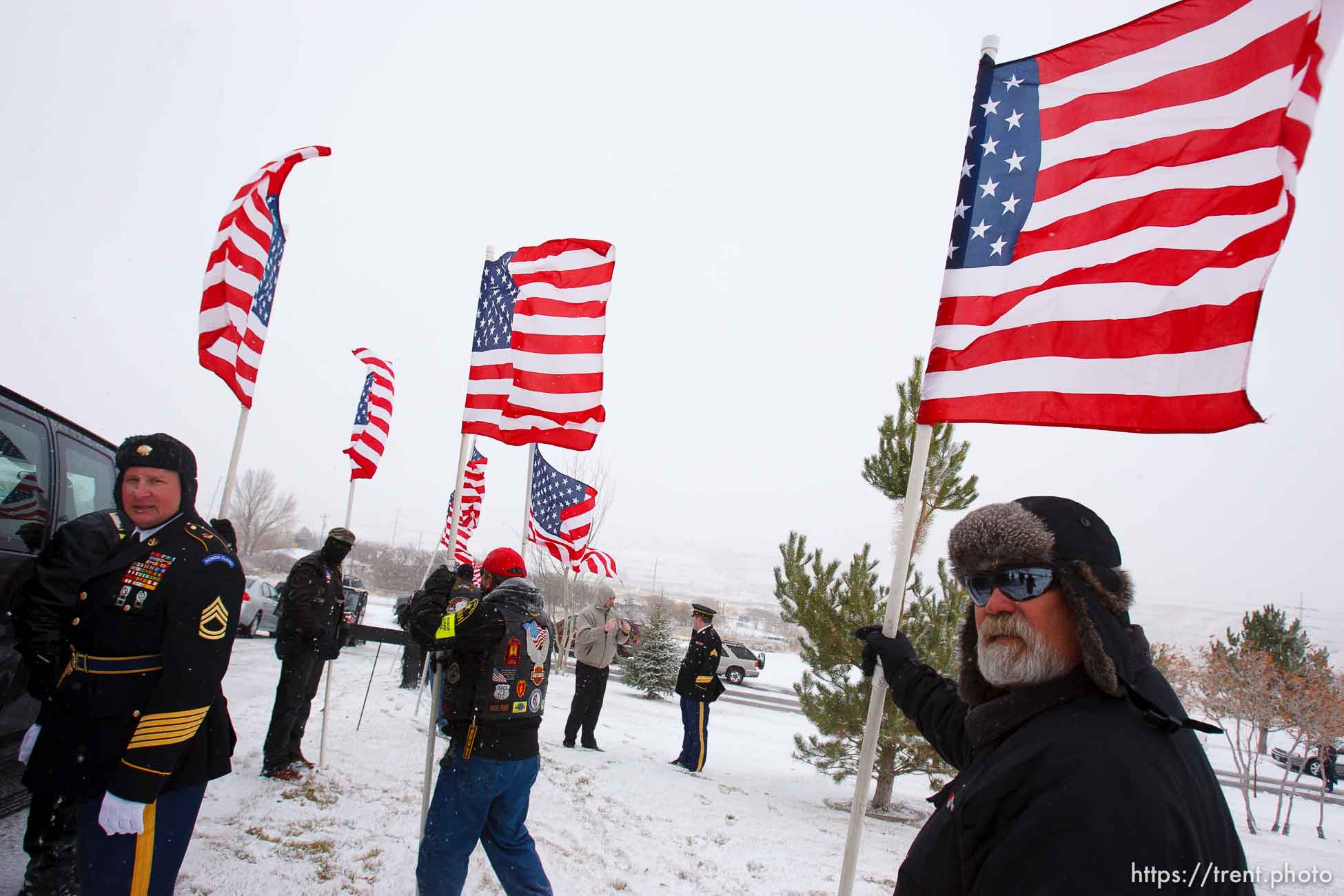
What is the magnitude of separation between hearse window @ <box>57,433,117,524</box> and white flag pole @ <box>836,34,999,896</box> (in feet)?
12.0

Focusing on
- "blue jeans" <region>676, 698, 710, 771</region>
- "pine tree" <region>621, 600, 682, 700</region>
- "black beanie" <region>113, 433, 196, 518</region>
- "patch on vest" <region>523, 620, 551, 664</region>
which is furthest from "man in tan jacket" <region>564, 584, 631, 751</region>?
"pine tree" <region>621, 600, 682, 700</region>

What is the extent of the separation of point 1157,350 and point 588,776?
21.1 feet

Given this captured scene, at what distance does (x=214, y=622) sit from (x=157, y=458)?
0.66m

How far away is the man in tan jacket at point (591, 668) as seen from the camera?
8984mm

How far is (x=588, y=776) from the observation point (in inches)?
283

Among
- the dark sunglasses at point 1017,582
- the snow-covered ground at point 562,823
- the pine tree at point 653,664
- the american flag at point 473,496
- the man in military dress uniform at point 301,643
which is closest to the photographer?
the dark sunglasses at point 1017,582

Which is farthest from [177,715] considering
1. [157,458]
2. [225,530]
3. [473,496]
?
[473,496]

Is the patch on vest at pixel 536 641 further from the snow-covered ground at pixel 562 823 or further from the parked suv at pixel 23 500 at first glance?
the parked suv at pixel 23 500

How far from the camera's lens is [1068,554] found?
1727mm

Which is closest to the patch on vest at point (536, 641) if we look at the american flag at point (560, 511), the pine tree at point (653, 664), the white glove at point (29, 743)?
the white glove at point (29, 743)

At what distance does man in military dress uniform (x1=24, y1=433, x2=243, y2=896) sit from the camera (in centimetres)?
235

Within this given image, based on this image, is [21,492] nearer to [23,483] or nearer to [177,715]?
[23,483]

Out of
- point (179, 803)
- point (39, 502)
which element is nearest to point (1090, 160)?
point (179, 803)

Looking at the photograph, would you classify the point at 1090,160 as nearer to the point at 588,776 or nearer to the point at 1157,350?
the point at 1157,350
